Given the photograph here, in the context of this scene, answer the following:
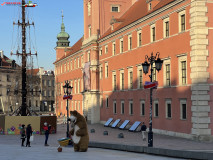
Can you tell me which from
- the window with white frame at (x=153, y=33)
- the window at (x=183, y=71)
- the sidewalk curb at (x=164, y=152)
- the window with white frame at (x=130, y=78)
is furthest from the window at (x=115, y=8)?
the sidewalk curb at (x=164, y=152)

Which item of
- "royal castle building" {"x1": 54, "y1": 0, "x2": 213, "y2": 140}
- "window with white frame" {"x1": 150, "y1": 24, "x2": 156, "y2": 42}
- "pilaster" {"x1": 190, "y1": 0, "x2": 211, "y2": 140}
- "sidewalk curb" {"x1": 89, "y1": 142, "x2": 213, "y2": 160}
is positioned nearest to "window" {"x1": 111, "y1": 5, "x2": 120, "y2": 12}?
"royal castle building" {"x1": 54, "y1": 0, "x2": 213, "y2": 140}

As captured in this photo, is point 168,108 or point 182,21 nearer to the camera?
point 182,21

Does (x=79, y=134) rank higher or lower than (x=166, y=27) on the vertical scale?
lower

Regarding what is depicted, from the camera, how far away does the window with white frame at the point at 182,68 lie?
33.4 meters

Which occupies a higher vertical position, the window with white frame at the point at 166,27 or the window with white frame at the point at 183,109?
the window with white frame at the point at 166,27

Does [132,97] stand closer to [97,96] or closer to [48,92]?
[97,96]

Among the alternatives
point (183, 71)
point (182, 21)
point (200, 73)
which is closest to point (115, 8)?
point (182, 21)

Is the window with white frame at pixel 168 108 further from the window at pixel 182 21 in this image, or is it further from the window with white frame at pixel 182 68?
the window at pixel 182 21

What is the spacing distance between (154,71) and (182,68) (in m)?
5.07

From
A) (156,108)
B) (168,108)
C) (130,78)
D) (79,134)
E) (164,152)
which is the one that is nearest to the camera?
(164,152)

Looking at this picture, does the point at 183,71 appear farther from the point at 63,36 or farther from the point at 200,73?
the point at 63,36

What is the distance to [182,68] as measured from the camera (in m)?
33.8

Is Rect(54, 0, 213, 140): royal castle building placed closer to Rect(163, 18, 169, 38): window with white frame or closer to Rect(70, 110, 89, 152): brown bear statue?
Rect(163, 18, 169, 38): window with white frame

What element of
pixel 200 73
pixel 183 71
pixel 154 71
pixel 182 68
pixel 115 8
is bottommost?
pixel 200 73
